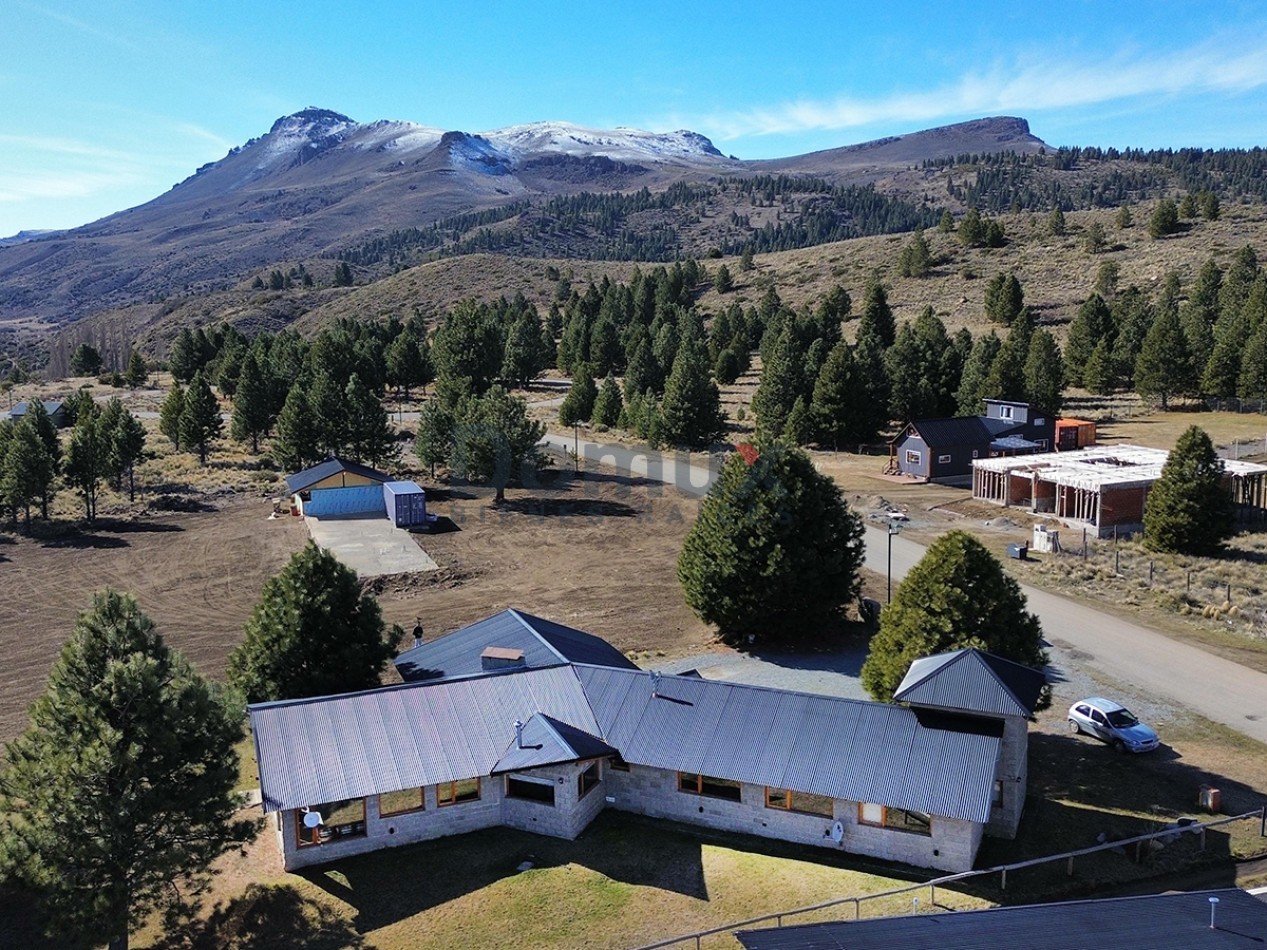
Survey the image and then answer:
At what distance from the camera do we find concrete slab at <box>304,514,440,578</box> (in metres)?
48.1

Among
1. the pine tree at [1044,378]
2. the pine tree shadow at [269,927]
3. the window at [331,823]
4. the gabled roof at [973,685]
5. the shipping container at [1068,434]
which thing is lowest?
the pine tree shadow at [269,927]

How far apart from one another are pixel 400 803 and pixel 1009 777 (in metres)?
14.5

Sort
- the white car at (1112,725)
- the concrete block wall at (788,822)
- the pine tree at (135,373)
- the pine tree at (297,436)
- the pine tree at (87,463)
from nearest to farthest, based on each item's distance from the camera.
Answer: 1. the concrete block wall at (788,822)
2. the white car at (1112,725)
3. the pine tree at (87,463)
4. the pine tree at (297,436)
5. the pine tree at (135,373)

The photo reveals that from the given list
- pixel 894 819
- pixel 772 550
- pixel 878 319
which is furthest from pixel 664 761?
pixel 878 319

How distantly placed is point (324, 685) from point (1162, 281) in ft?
384

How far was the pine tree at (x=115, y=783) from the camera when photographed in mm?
17203

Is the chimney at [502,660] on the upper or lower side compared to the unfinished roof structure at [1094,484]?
lower

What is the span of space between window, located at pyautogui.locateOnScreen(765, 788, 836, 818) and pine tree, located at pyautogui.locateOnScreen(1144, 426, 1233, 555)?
31.7 m

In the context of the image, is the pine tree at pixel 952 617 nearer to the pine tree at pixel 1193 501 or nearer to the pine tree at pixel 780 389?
the pine tree at pixel 1193 501

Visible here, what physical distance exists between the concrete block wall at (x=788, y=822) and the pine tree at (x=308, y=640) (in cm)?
849

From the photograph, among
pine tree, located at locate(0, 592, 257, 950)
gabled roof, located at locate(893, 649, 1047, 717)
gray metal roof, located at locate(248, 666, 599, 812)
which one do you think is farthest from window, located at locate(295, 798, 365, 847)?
gabled roof, located at locate(893, 649, 1047, 717)

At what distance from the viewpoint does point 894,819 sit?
21109mm

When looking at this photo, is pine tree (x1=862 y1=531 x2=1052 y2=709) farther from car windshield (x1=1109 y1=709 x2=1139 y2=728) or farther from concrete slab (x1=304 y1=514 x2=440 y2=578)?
concrete slab (x1=304 y1=514 x2=440 y2=578)

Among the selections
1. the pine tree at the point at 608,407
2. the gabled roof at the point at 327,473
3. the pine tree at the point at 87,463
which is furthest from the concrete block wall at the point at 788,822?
the pine tree at the point at 608,407
